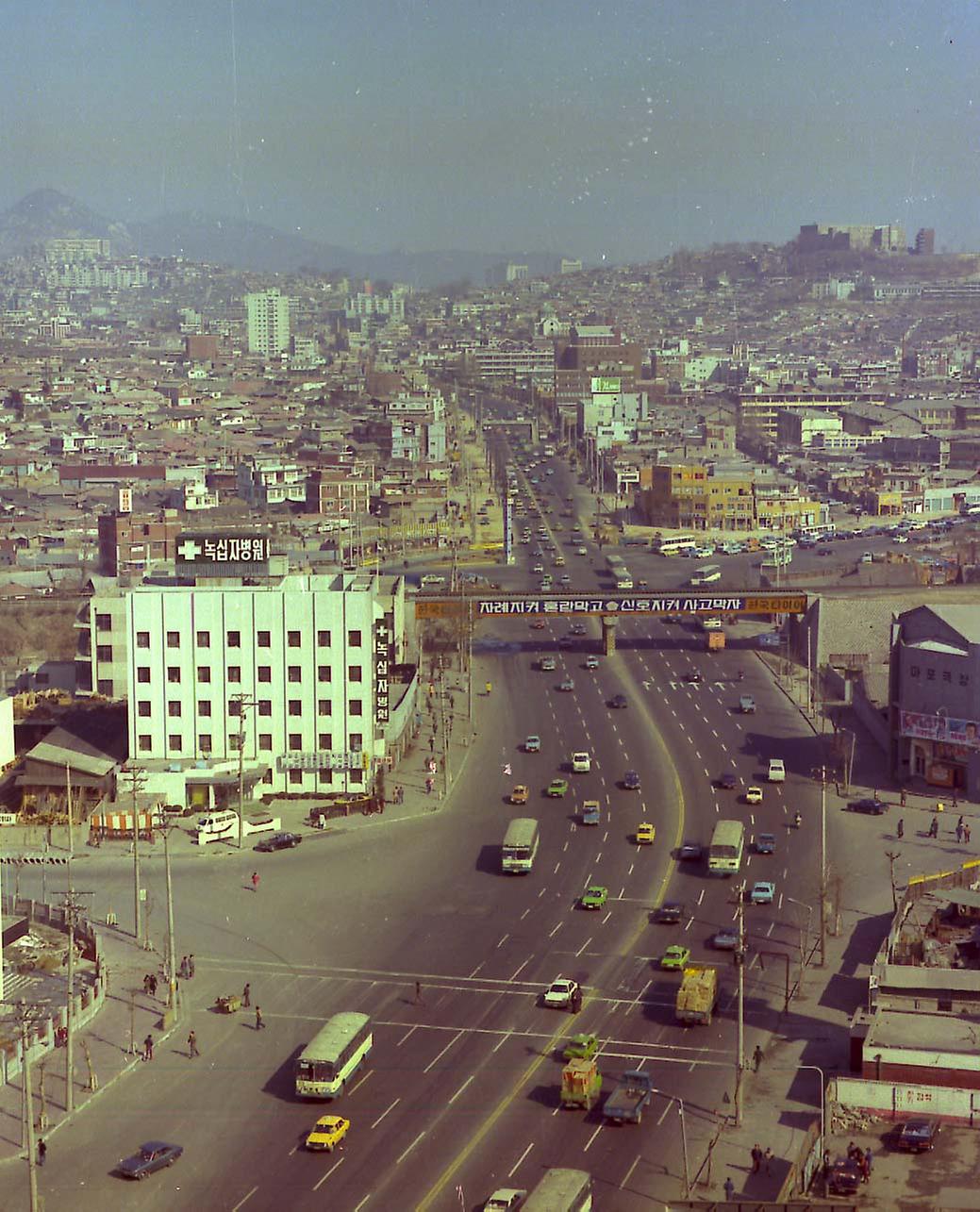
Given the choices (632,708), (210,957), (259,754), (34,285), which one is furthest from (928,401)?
(34,285)

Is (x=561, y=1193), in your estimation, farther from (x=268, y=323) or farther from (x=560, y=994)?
(x=268, y=323)

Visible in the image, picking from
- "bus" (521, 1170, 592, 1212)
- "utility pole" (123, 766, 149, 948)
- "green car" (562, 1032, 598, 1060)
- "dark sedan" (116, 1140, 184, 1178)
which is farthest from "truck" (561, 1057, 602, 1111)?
"utility pole" (123, 766, 149, 948)

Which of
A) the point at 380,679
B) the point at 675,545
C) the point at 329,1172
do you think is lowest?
the point at 329,1172

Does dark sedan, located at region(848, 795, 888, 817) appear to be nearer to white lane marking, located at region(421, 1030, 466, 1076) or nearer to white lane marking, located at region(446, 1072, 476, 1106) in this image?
white lane marking, located at region(421, 1030, 466, 1076)

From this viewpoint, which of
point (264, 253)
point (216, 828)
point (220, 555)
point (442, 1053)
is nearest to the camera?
point (442, 1053)

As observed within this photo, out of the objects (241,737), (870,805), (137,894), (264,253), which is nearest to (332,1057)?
(137,894)

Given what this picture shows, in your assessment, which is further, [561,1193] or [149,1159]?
[149,1159]

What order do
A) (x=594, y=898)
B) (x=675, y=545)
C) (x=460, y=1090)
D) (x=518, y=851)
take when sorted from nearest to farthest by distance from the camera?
(x=460, y=1090) < (x=594, y=898) < (x=518, y=851) < (x=675, y=545)

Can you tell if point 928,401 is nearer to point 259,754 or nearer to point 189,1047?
point 259,754
